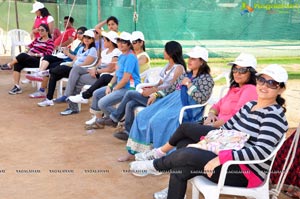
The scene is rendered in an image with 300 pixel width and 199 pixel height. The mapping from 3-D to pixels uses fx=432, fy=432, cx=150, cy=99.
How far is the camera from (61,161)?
12.5ft

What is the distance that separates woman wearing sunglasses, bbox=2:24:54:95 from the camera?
6.68m

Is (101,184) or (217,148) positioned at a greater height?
(217,148)

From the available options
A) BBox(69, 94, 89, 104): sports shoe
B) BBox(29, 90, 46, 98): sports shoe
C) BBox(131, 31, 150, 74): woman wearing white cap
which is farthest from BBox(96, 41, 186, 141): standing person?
BBox(29, 90, 46, 98): sports shoe

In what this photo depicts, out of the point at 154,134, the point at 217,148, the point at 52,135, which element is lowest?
the point at 52,135

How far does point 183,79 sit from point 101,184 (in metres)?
1.10

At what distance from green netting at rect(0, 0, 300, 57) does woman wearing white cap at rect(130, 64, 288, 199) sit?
4.90 meters

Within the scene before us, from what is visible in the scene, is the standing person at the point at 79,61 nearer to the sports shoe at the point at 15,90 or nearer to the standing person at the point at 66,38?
the sports shoe at the point at 15,90

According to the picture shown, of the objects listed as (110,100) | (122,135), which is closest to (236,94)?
(122,135)

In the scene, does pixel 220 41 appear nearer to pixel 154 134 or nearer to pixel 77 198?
pixel 154 134

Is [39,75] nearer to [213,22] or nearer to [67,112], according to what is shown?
[67,112]

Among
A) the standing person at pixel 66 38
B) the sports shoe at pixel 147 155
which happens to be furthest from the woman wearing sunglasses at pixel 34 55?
the sports shoe at pixel 147 155

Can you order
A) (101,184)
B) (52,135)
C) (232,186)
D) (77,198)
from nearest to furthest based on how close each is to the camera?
(232,186) < (77,198) < (101,184) < (52,135)

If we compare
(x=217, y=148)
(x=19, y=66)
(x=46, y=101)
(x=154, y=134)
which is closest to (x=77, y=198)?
(x=154, y=134)

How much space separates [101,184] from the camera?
3318 mm
